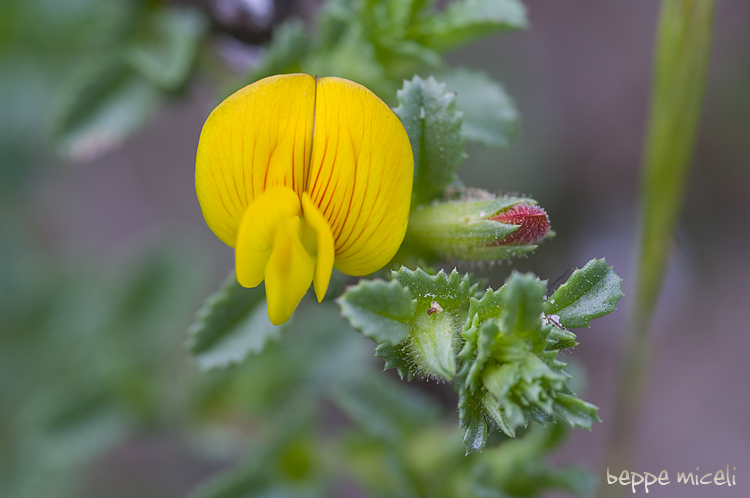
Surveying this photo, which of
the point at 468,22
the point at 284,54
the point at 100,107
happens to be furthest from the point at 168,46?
→ the point at 468,22

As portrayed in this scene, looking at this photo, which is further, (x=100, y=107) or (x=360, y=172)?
(x=100, y=107)

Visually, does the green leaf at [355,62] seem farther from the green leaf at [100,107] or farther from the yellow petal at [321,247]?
the green leaf at [100,107]

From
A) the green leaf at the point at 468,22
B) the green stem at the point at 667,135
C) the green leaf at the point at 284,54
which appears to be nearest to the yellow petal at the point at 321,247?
the green leaf at the point at 284,54

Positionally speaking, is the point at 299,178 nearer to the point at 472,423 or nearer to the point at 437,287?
the point at 437,287

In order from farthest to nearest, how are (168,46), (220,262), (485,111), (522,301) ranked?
(220,262)
(168,46)
(485,111)
(522,301)

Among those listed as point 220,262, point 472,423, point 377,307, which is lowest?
point 472,423

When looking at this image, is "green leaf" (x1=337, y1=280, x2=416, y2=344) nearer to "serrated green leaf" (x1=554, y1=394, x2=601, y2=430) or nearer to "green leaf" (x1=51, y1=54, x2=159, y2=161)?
"serrated green leaf" (x1=554, y1=394, x2=601, y2=430)

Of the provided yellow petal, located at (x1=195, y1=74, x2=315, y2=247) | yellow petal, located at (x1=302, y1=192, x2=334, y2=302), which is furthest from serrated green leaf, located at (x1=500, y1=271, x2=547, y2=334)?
yellow petal, located at (x1=195, y1=74, x2=315, y2=247)

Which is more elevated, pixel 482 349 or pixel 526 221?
pixel 526 221
